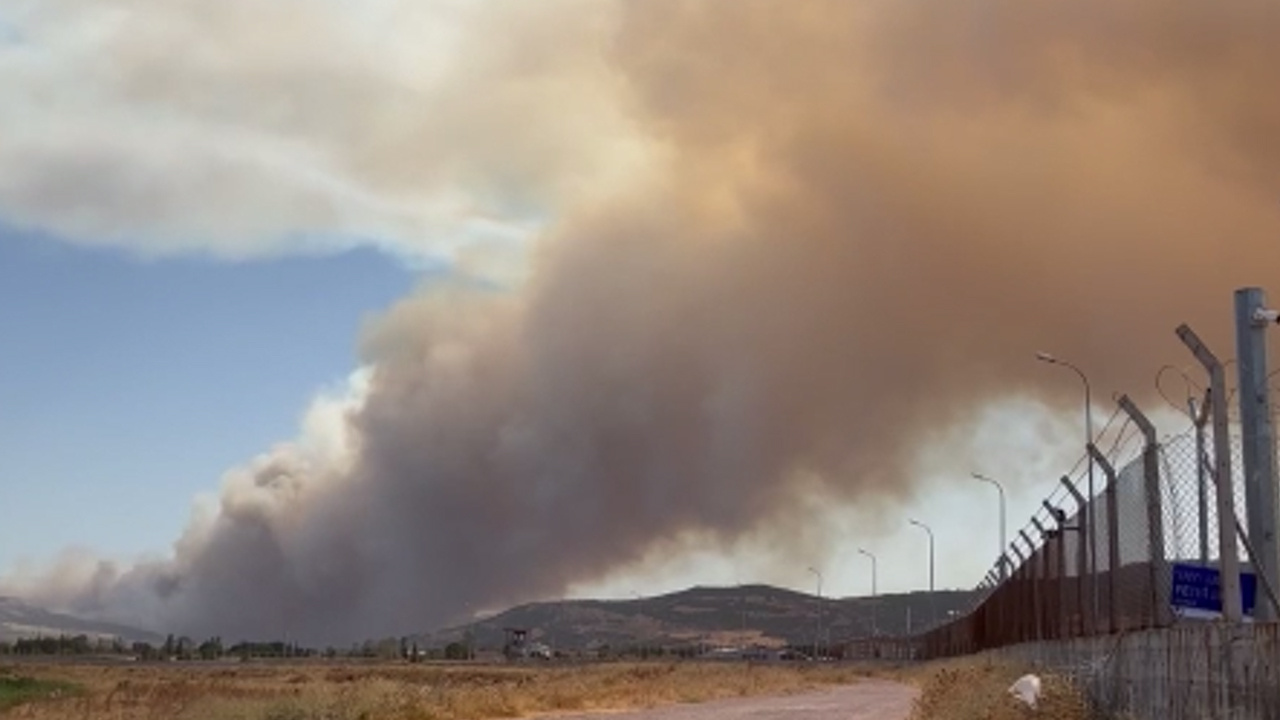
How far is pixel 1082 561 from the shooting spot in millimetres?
26516

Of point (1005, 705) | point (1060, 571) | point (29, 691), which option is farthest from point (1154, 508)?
point (29, 691)

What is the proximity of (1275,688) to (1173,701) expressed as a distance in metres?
4.29

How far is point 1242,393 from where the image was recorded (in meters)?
14.4

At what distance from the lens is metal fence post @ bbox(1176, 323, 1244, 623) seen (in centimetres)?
1406

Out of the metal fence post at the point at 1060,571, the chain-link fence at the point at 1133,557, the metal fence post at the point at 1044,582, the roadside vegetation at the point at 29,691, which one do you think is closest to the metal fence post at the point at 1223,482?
the chain-link fence at the point at 1133,557

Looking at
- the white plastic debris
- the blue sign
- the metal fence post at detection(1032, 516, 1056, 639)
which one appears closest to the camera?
Answer: the blue sign

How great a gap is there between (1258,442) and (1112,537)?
834cm

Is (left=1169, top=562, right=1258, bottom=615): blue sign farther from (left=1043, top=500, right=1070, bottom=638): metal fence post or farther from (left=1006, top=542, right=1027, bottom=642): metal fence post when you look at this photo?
(left=1006, top=542, right=1027, bottom=642): metal fence post

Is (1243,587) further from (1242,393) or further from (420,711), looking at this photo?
(420,711)

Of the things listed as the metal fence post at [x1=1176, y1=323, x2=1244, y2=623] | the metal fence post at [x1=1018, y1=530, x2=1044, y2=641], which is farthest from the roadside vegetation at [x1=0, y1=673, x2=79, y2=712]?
the metal fence post at [x1=1176, y1=323, x2=1244, y2=623]

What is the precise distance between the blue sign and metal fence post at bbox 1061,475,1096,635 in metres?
8.77

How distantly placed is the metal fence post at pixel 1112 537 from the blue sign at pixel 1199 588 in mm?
5105

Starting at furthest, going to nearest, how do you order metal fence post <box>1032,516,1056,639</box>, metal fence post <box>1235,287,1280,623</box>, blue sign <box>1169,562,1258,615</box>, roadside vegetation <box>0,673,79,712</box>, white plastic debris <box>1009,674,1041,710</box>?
1. roadside vegetation <box>0,673,79,712</box>
2. metal fence post <box>1032,516,1056,639</box>
3. white plastic debris <box>1009,674,1041,710</box>
4. blue sign <box>1169,562,1258,615</box>
5. metal fence post <box>1235,287,1280,623</box>

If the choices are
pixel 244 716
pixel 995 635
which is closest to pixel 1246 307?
pixel 244 716
